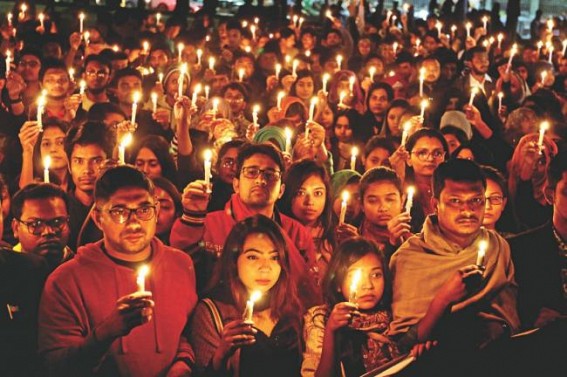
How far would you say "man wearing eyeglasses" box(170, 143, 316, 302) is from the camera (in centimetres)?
427

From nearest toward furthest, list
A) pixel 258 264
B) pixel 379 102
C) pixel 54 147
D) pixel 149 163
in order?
pixel 258 264 → pixel 149 163 → pixel 54 147 → pixel 379 102

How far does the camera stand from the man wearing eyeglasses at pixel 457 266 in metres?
3.75

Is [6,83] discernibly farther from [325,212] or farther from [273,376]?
[273,376]

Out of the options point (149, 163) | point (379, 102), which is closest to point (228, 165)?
point (149, 163)

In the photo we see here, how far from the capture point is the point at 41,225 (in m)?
3.96

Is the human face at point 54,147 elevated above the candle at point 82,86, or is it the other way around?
the candle at point 82,86

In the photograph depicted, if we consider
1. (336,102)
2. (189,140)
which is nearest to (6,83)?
(189,140)

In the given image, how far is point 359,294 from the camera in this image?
3.81 meters

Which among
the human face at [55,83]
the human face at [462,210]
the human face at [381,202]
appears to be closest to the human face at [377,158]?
the human face at [381,202]

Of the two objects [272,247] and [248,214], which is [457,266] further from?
[248,214]

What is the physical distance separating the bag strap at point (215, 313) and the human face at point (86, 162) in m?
1.66

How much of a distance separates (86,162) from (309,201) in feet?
4.26

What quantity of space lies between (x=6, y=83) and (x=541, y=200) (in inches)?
174

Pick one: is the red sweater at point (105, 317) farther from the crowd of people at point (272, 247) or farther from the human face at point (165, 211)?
the human face at point (165, 211)
